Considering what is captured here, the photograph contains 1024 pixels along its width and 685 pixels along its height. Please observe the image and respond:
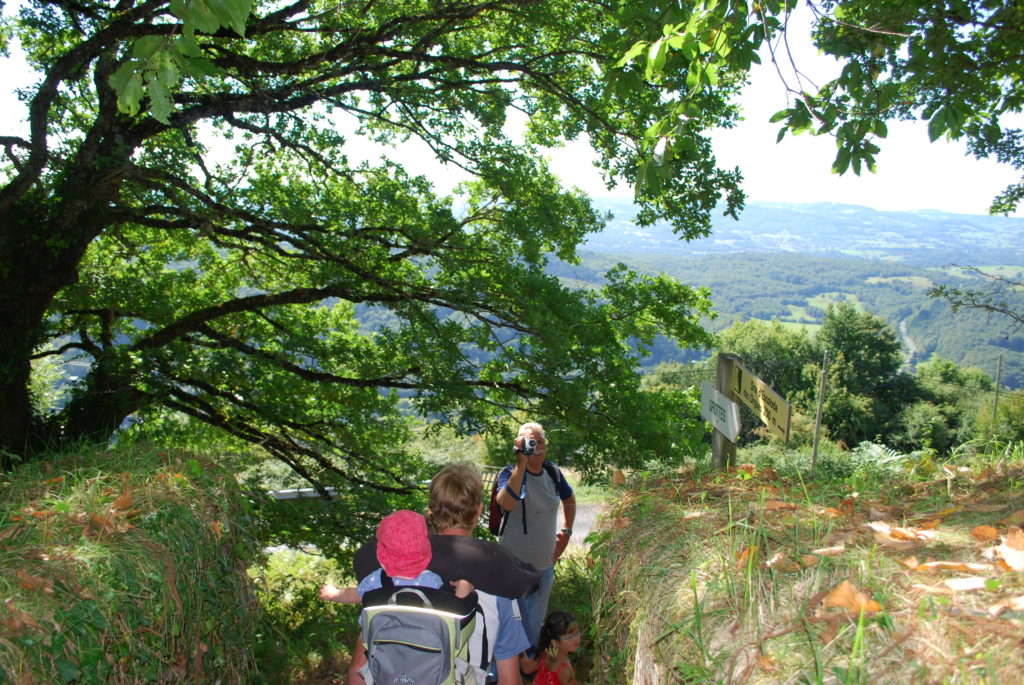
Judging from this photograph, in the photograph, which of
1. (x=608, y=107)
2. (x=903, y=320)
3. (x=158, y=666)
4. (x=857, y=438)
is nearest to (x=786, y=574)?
(x=158, y=666)

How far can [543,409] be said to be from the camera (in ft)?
26.0

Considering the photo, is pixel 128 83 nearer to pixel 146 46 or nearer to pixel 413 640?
pixel 146 46

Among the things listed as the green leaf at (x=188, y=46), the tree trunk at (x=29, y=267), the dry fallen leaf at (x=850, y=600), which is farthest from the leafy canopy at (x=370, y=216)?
the dry fallen leaf at (x=850, y=600)

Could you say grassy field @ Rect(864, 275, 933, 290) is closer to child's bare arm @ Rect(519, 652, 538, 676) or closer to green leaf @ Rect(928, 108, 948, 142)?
green leaf @ Rect(928, 108, 948, 142)

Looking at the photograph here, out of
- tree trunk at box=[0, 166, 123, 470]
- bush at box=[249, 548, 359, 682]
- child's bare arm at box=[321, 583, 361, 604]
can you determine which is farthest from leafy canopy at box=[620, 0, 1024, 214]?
tree trunk at box=[0, 166, 123, 470]

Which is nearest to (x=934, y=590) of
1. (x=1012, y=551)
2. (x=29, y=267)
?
(x=1012, y=551)

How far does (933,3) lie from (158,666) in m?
6.42

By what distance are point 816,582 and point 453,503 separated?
1.32 m

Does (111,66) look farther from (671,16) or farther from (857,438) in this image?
(857,438)

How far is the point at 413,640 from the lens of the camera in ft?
7.18

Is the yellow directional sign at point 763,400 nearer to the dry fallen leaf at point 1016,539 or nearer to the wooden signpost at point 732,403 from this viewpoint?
the wooden signpost at point 732,403

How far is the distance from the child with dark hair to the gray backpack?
1557 millimetres

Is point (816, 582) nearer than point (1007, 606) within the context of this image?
No

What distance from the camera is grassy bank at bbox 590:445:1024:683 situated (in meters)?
1.66
